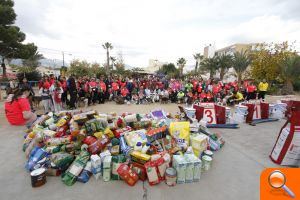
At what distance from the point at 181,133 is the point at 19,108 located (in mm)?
5040

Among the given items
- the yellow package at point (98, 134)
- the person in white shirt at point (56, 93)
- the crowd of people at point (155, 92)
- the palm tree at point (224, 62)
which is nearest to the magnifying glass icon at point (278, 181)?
the yellow package at point (98, 134)

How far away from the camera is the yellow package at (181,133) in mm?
3906

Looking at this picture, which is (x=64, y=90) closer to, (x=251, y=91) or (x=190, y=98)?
(x=190, y=98)

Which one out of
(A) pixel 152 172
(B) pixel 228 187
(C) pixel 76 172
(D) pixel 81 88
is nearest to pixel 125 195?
(A) pixel 152 172

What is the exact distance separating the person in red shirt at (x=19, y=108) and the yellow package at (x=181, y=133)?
4.38 metres

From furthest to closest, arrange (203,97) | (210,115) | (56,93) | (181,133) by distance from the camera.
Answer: (203,97)
(56,93)
(210,115)
(181,133)

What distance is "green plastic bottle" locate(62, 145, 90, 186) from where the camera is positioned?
3055 millimetres

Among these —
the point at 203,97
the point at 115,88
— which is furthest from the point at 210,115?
the point at 115,88

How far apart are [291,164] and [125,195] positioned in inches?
129

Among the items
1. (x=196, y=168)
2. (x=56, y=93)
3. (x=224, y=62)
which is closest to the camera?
(x=196, y=168)

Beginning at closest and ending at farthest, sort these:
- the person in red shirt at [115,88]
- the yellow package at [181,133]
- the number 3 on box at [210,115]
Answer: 1. the yellow package at [181,133]
2. the number 3 on box at [210,115]
3. the person in red shirt at [115,88]

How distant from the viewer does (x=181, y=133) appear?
3.97 metres

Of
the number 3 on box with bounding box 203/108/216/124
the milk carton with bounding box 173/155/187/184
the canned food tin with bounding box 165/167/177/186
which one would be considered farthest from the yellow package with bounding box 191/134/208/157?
the number 3 on box with bounding box 203/108/216/124

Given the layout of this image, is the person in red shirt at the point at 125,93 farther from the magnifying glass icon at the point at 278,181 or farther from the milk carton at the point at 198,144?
the magnifying glass icon at the point at 278,181
